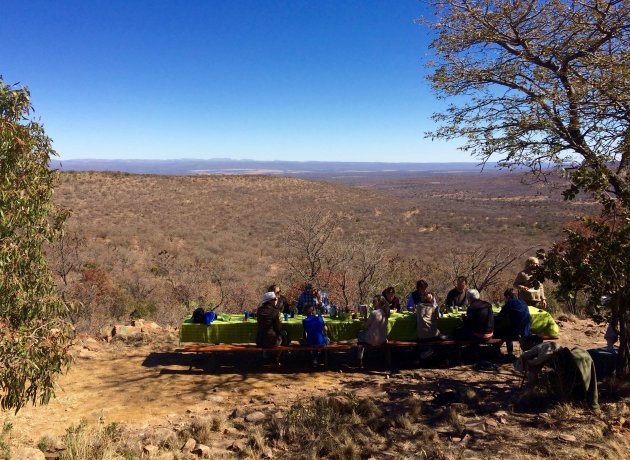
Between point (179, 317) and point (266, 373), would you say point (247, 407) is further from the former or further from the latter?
point (179, 317)

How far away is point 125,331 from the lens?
10.2 metres

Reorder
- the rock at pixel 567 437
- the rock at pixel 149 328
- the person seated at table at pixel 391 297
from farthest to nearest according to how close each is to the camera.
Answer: the rock at pixel 149 328 → the person seated at table at pixel 391 297 → the rock at pixel 567 437

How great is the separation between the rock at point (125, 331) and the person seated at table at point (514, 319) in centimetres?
808

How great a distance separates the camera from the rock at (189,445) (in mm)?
5406

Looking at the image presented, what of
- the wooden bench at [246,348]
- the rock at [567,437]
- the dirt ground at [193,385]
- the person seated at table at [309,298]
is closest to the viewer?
the rock at [567,437]

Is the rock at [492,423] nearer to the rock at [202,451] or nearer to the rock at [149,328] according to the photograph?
the rock at [202,451]

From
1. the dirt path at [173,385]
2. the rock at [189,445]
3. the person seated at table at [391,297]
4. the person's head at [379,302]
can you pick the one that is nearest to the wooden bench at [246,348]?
the dirt path at [173,385]

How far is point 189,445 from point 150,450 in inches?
18.3

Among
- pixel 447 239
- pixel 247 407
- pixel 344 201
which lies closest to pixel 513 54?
pixel 247 407

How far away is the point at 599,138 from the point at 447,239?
3117cm

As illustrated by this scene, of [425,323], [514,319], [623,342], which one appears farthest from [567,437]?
[425,323]

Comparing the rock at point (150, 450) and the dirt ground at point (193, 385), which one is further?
the dirt ground at point (193, 385)

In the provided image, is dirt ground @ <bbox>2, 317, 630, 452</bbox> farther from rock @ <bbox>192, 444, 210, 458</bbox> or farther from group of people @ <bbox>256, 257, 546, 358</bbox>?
group of people @ <bbox>256, 257, 546, 358</bbox>

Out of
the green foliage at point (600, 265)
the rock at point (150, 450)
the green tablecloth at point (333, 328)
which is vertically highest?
the green foliage at point (600, 265)
